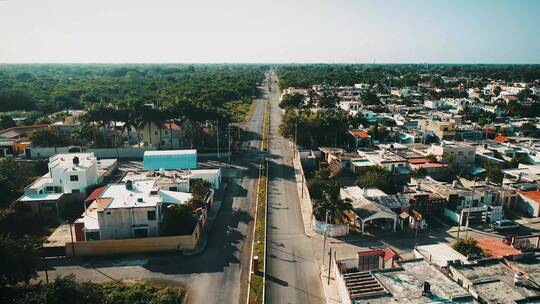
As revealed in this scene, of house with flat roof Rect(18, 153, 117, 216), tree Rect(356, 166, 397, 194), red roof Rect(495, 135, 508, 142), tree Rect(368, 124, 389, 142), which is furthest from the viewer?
tree Rect(368, 124, 389, 142)

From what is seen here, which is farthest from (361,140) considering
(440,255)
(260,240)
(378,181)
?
(440,255)

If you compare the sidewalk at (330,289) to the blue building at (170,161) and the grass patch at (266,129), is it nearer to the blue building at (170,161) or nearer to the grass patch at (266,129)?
the blue building at (170,161)

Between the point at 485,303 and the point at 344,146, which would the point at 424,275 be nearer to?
the point at 485,303

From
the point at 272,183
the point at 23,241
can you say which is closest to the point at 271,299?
the point at 23,241

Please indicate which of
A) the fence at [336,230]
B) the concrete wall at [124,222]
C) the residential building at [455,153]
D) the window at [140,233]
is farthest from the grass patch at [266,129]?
the window at [140,233]

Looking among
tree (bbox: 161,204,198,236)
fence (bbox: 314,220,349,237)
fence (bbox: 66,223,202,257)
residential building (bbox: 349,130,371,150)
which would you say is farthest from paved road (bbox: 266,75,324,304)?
residential building (bbox: 349,130,371,150)

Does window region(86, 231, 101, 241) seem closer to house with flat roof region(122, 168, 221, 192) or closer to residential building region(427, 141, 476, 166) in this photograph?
house with flat roof region(122, 168, 221, 192)
